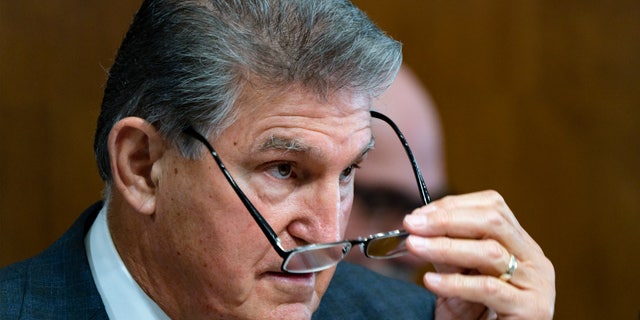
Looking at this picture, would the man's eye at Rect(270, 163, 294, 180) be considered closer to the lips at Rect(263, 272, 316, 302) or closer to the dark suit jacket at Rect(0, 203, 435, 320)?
the lips at Rect(263, 272, 316, 302)

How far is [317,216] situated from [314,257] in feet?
0.29

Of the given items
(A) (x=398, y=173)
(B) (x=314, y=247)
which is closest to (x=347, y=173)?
(B) (x=314, y=247)

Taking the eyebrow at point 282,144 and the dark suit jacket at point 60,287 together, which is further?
the dark suit jacket at point 60,287

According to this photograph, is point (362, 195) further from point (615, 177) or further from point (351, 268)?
point (615, 177)

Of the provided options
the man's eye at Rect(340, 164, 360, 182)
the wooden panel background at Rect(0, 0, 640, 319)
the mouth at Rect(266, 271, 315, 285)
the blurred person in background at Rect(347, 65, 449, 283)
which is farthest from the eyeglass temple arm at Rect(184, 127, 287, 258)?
the wooden panel background at Rect(0, 0, 640, 319)

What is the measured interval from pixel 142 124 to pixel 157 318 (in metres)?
0.45

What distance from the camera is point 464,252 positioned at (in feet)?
6.47

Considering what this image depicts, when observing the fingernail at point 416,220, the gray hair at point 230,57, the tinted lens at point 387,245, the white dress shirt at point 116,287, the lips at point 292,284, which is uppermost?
the gray hair at point 230,57

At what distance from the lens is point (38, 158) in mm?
3480

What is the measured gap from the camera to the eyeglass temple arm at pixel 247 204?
1951 mm

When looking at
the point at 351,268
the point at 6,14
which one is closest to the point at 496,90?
the point at 351,268

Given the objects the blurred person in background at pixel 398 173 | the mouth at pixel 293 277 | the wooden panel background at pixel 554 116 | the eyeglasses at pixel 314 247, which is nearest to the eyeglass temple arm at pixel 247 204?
the eyeglasses at pixel 314 247

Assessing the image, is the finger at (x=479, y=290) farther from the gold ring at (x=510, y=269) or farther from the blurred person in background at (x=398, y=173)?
the blurred person in background at (x=398, y=173)

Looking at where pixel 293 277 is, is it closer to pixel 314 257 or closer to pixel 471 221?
pixel 314 257
